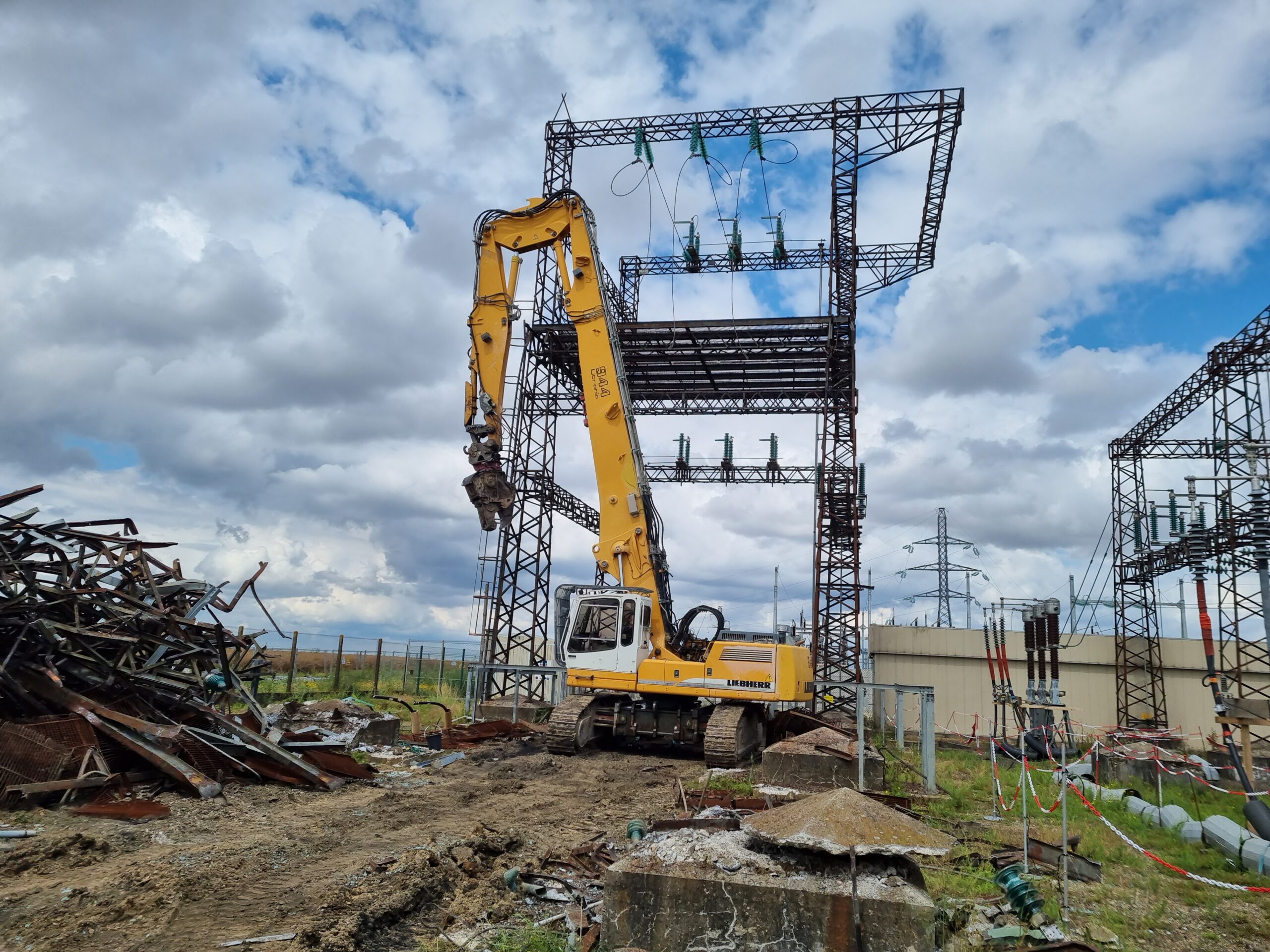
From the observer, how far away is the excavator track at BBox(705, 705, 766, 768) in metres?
13.4

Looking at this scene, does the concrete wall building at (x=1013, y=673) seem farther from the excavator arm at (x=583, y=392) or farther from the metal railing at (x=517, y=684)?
the excavator arm at (x=583, y=392)

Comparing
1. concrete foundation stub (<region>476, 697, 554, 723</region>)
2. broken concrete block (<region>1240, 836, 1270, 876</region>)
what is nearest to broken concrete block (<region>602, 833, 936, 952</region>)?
broken concrete block (<region>1240, 836, 1270, 876</region>)

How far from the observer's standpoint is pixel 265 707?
55.4 feet

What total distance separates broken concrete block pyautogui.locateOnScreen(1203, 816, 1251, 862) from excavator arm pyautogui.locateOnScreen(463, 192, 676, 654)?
8.47 meters

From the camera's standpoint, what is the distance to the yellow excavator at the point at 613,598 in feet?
47.9

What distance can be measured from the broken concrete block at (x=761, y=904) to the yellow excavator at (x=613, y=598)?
782 cm

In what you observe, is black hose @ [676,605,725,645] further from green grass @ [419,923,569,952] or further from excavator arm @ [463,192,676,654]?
green grass @ [419,923,569,952]

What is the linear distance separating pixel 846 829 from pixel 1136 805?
8690mm

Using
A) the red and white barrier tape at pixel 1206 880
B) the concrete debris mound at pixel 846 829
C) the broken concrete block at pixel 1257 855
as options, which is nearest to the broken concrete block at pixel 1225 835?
the broken concrete block at pixel 1257 855

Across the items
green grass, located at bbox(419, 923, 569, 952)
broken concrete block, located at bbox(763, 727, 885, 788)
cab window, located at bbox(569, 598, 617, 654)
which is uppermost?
cab window, located at bbox(569, 598, 617, 654)

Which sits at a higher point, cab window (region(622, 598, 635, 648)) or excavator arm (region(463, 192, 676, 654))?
excavator arm (region(463, 192, 676, 654))

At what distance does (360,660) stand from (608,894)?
3002cm

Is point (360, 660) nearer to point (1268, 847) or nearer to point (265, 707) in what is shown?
point (265, 707)

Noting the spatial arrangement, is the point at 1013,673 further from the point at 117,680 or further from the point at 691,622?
the point at 117,680
